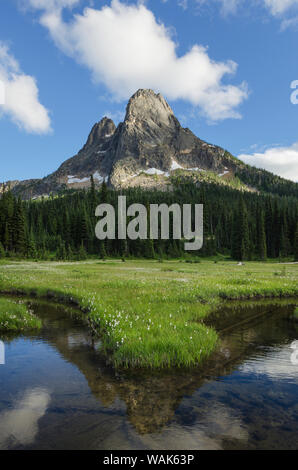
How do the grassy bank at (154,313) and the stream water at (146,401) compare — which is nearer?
the stream water at (146,401)

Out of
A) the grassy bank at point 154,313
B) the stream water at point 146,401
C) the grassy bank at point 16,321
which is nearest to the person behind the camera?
the stream water at point 146,401

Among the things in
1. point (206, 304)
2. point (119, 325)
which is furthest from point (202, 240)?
point (119, 325)

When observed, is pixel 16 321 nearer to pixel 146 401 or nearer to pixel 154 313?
pixel 154 313

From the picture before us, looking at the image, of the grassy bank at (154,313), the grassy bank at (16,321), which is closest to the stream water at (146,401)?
the grassy bank at (154,313)

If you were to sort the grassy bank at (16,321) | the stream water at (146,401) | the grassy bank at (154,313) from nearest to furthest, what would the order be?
1. the stream water at (146,401)
2. the grassy bank at (154,313)
3. the grassy bank at (16,321)

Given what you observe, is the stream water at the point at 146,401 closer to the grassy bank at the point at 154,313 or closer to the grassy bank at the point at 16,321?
the grassy bank at the point at 154,313

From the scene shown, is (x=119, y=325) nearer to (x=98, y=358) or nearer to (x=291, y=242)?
(x=98, y=358)

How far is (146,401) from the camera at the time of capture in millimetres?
6633

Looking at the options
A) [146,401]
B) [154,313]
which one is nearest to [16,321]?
[154,313]

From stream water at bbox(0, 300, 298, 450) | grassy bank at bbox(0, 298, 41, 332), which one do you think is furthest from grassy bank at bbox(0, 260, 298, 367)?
Result: grassy bank at bbox(0, 298, 41, 332)

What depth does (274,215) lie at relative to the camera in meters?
102

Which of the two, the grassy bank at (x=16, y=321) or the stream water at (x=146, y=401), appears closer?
the stream water at (x=146, y=401)

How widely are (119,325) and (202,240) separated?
89.0 meters

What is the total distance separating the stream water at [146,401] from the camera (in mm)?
5258
